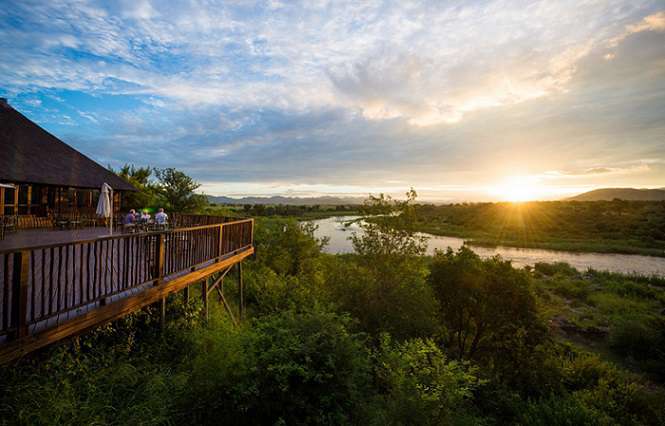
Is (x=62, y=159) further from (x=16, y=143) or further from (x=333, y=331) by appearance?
(x=333, y=331)

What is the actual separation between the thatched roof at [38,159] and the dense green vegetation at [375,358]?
10305 mm

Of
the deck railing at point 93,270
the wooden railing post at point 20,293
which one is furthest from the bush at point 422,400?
the wooden railing post at point 20,293

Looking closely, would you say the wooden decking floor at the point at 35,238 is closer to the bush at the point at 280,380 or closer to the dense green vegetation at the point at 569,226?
the bush at the point at 280,380

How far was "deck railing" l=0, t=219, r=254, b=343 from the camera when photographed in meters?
3.94

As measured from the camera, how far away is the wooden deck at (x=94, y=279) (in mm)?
3914

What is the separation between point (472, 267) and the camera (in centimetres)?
1274

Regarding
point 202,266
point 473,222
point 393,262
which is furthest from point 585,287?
point 473,222

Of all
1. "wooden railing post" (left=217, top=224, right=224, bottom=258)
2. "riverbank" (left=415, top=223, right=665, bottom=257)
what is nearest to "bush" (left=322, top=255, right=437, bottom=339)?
"wooden railing post" (left=217, top=224, right=224, bottom=258)

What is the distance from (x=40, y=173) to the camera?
14.2 m

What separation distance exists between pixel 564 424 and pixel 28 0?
23.1 metres

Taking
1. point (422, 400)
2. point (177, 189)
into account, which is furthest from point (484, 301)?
point (177, 189)

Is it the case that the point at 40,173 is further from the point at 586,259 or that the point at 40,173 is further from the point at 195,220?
the point at 586,259

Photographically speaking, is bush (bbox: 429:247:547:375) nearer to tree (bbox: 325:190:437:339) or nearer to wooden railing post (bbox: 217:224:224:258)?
tree (bbox: 325:190:437:339)

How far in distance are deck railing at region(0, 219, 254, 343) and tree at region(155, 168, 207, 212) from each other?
41.2 feet
